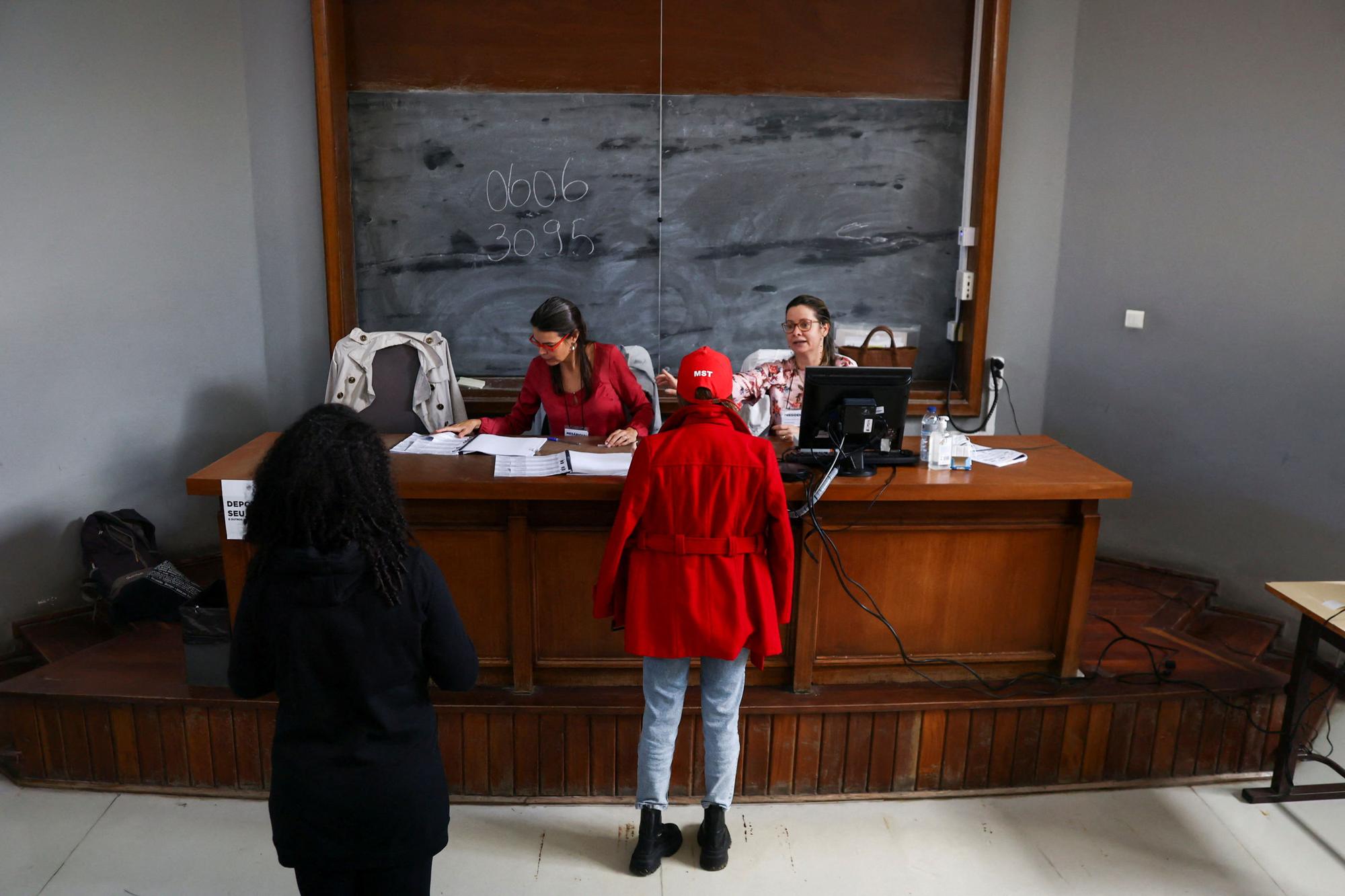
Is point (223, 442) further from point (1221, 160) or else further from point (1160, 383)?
point (1221, 160)

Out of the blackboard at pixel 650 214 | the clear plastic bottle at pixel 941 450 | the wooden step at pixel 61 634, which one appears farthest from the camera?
the blackboard at pixel 650 214

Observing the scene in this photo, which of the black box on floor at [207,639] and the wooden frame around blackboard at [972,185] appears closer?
the black box on floor at [207,639]

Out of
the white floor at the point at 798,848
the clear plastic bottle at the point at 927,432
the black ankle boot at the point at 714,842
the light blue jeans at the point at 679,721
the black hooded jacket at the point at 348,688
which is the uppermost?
the clear plastic bottle at the point at 927,432

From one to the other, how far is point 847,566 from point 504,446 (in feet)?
3.98

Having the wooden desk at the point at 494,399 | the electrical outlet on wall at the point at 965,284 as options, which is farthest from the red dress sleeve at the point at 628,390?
the electrical outlet on wall at the point at 965,284

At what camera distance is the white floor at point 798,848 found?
2619 mm

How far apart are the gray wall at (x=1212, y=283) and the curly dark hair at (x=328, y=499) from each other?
3.67 meters

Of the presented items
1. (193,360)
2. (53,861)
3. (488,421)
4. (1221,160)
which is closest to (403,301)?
(193,360)

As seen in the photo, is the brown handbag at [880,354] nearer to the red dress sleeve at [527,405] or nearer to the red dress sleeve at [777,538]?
the red dress sleeve at [527,405]

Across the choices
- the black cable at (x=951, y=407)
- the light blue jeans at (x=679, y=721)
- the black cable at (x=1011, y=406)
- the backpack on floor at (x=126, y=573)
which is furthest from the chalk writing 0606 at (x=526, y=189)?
the light blue jeans at (x=679, y=721)

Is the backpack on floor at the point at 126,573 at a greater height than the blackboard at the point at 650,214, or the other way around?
the blackboard at the point at 650,214

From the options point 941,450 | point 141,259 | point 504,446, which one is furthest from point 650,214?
point 141,259

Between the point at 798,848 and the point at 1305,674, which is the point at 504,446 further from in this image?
the point at 1305,674

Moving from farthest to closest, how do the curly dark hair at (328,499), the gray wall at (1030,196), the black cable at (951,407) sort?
the black cable at (951,407), the gray wall at (1030,196), the curly dark hair at (328,499)
